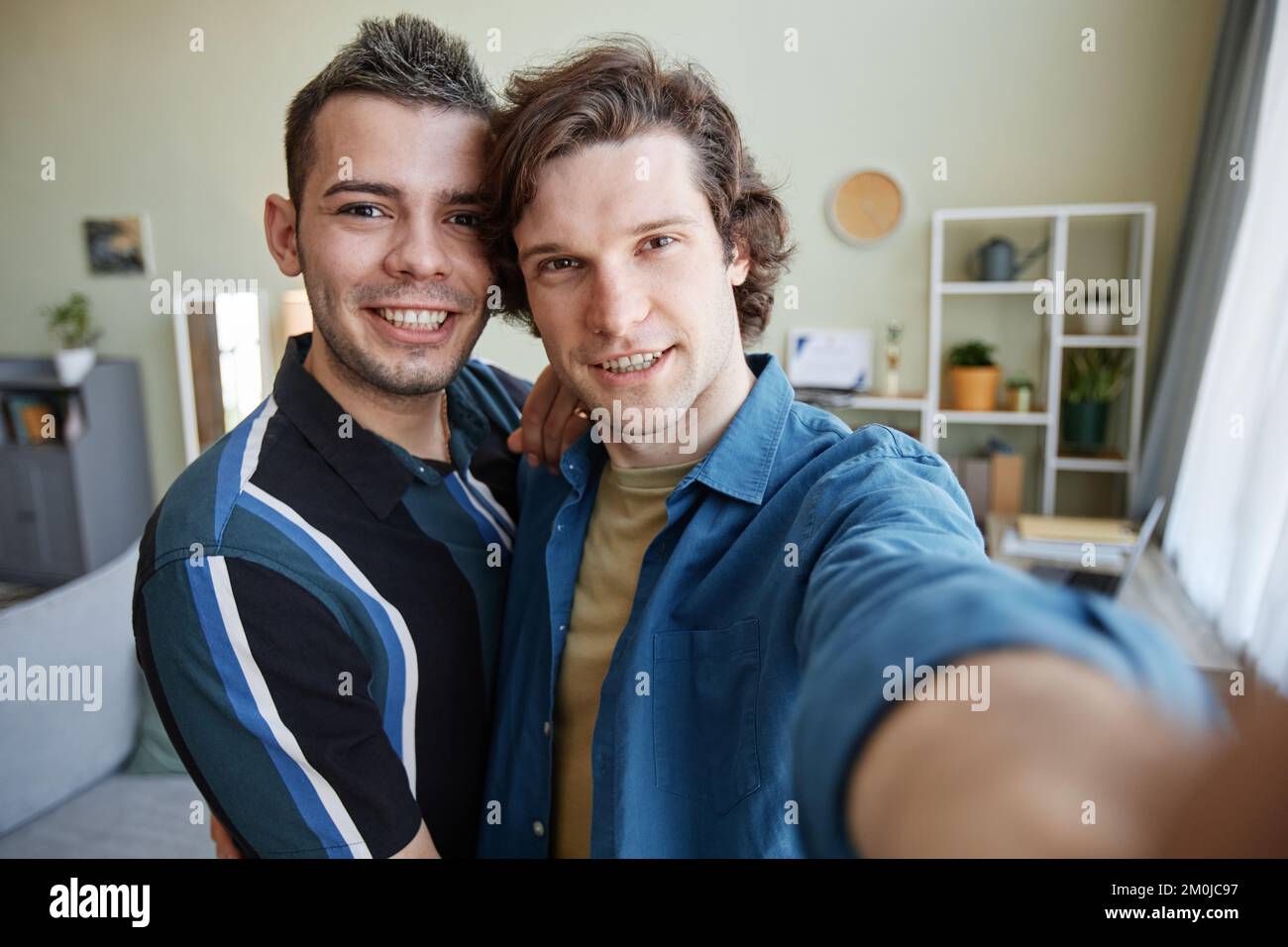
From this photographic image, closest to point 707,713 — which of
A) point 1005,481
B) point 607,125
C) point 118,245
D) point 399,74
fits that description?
point 607,125

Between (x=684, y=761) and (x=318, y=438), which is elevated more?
(x=318, y=438)

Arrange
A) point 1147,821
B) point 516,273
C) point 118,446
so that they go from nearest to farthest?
point 1147,821 < point 516,273 < point 118,446

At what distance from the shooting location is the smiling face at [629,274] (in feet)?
3.17

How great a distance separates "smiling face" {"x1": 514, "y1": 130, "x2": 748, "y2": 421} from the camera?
97 cm

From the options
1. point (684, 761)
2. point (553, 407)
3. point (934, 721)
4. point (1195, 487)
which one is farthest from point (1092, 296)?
point (934, 721)

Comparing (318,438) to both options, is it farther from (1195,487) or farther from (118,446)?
(118,446)

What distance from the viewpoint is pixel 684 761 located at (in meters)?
0.89

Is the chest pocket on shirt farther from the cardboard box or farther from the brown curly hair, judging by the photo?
the cardboard box

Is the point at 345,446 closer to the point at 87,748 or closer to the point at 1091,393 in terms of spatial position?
the point at 87,748

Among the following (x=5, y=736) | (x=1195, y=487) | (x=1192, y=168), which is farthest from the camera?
(x=1192, y=168)

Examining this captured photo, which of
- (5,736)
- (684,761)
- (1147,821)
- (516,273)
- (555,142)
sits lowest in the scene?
(5,736)

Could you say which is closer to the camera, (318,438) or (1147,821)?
(1147,821)

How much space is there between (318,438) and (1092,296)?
3.38m

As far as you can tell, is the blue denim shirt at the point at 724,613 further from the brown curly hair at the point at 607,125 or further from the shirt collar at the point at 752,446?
the brown curly hair at the point at 607,125
